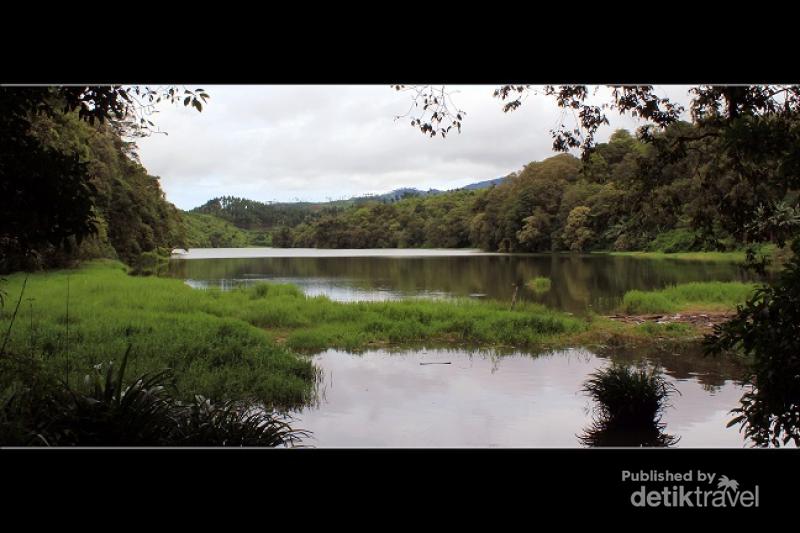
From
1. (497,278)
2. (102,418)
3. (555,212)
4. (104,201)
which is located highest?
(555,212)

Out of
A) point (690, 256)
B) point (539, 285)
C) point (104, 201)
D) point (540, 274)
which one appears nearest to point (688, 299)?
point (539, 285)

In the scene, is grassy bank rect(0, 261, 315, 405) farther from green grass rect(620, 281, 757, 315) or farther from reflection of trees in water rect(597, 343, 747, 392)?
green grass rect(620, 281, 757, 315)

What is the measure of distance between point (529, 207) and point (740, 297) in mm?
12804

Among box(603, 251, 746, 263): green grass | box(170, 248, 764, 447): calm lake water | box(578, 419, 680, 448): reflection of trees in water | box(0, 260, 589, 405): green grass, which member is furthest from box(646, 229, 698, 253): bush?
box(578, 419, 680, 448): reflection of trees in water

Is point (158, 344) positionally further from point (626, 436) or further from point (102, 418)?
point (626, 436)

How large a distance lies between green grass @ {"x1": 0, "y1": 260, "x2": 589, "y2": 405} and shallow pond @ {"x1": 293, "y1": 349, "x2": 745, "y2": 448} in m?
0.70

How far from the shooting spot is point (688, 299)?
13.9 meters

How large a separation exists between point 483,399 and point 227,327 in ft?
13.4

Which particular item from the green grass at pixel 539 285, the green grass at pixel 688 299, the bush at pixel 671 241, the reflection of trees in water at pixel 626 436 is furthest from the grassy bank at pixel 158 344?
the bush at pixel 671 241

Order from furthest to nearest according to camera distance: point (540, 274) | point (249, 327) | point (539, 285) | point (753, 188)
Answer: point (540, 274), point (539, 285), point (249, 327), point (753, 188)
